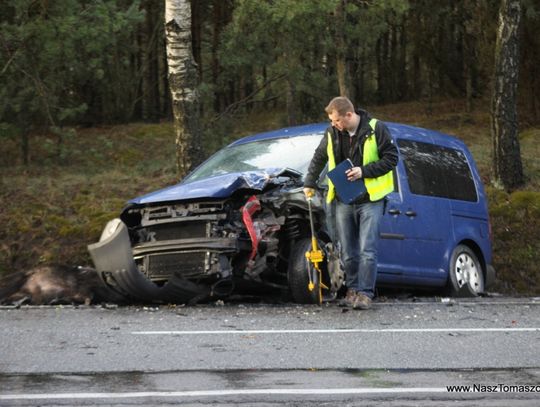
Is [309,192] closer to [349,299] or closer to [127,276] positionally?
[349,299]

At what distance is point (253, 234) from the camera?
34.6 feet

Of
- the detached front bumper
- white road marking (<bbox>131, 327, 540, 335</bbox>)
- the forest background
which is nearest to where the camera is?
white road marking (<bbox>131, 327, 540, 335</bbox>)

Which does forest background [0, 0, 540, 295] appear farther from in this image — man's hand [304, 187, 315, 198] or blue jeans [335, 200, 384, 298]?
man's hand [304, 187, 315, 198]

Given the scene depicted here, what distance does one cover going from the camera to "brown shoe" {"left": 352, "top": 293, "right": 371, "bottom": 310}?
33.4ft

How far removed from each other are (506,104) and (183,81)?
534 cm

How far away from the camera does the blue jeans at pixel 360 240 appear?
10.5 meters

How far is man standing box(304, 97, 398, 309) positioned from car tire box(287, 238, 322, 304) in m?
0.32

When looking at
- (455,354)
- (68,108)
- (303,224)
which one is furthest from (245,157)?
(68,108)

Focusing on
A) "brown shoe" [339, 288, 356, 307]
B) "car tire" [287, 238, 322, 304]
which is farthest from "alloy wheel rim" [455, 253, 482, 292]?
"car tire" [287, 238, 322, 304]

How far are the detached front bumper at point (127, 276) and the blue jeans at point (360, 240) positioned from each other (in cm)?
135

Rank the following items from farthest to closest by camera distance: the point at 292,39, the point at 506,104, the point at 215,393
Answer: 1. the point at 292,39
2. the point at 506,104
3. the point at 215,393

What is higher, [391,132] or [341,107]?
[341,107]

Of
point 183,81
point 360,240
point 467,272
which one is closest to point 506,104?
point 183,81

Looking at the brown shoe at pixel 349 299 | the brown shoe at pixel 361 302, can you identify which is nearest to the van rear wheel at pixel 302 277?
the brown shoe at pixel 349 299
